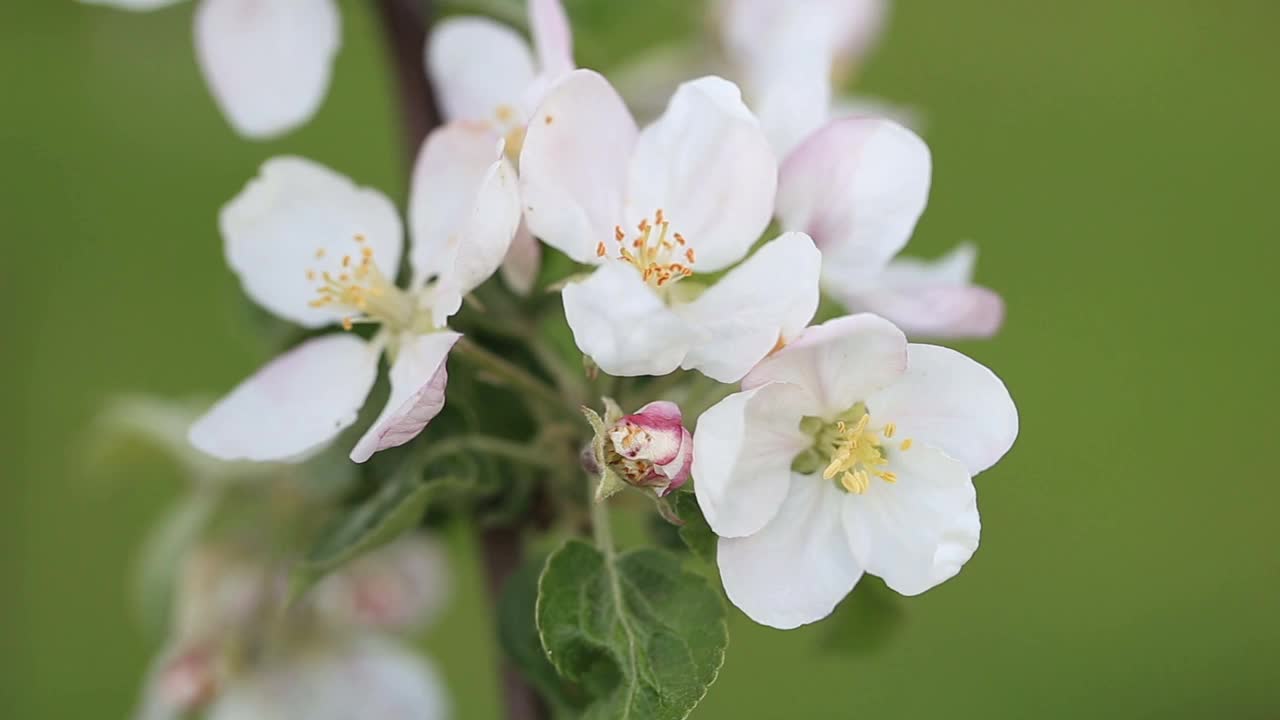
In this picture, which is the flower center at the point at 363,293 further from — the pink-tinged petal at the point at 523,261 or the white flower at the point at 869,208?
the white flower at the point at 869,208

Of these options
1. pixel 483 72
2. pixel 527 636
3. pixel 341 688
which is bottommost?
pixel 341 688

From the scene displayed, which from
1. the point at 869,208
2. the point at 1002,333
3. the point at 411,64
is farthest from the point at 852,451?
the point at 1002,333

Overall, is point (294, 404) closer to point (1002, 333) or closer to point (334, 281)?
point (334, 281)

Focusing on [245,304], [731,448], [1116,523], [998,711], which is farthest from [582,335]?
[1116,523]

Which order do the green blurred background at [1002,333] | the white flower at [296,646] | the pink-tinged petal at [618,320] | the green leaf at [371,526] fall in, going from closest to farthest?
1. the pink-tinged petal at [618,320]
2. the green leaf at [371,526]
3. the white flower at [296,646]
4. the green blurred background at [1002,333]

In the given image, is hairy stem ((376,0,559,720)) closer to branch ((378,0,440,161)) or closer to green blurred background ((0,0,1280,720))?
branch ((378,0,440,161))

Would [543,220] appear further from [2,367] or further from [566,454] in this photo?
[2,367]

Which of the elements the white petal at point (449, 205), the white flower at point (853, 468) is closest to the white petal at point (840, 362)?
the white flower at point (853, 468)

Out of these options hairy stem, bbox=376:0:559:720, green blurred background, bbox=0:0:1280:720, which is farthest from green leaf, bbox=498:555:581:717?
green blurred background, bbox=0:0:1280:720
